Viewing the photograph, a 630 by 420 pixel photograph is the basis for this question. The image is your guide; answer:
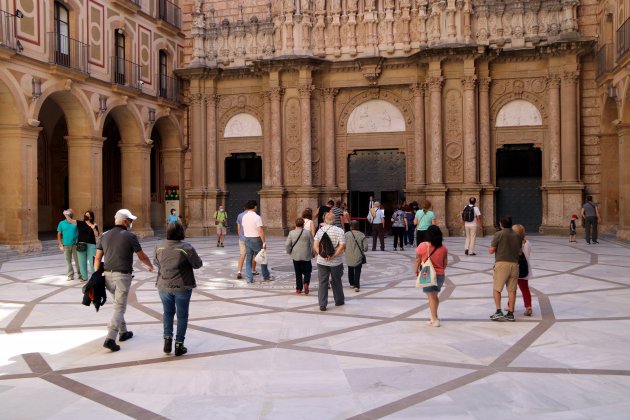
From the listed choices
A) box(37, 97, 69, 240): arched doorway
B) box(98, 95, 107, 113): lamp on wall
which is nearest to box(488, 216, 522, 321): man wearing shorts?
box(98, 95, 107, 113): lamp on wall

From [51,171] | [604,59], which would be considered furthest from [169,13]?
[604,59]

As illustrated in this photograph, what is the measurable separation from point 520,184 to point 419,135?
5.07 meters

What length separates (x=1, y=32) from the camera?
61.1ft

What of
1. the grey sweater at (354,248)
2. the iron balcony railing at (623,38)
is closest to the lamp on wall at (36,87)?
the grey sweater at (354,248)

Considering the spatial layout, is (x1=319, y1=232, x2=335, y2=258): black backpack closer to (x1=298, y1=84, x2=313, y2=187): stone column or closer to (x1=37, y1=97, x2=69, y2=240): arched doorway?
(x1=298, y1=84, x2=313, y2=187): stone column

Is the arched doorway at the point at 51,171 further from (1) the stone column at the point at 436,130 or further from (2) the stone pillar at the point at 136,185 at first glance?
(1) the stone column at the point at 436,130

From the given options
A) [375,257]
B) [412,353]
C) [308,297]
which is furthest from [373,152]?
[412,353]

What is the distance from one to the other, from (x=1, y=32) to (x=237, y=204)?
44.9 ft

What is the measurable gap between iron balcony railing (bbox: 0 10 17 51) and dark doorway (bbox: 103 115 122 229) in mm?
14003

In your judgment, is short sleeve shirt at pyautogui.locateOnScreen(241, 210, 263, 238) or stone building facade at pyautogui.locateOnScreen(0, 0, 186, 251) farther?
stone building facade at pyautogui.locateOnScreen(0, 0, 186, 251)

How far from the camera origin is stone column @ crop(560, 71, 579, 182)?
998 inches

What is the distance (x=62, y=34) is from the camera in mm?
21703

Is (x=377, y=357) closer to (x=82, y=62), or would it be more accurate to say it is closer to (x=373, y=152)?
(x=82, y=62)

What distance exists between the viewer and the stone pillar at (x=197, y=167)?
29062 mm
